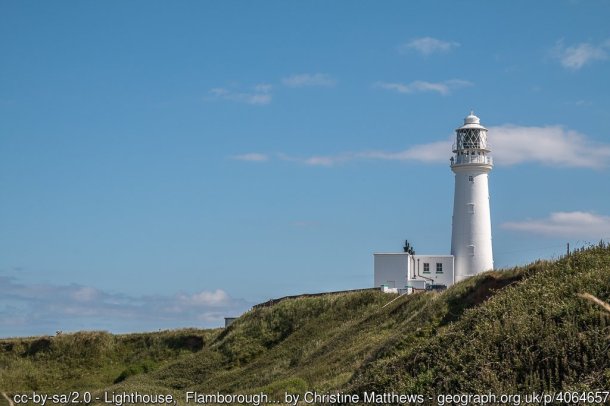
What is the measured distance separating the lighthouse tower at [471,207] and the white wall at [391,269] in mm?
3590

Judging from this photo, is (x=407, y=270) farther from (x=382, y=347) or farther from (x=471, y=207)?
(x=382, y=347)

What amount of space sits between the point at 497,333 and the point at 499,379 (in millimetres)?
1669

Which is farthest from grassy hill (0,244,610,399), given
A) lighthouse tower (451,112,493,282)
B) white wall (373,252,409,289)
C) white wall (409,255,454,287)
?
lighthouse tower (451,112,493,282)

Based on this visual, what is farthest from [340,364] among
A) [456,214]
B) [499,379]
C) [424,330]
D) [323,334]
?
[456,214]

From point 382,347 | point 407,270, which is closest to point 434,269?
point 407,270

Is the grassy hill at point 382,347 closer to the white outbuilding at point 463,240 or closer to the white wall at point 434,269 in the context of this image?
the white outbuilding at point 463,240

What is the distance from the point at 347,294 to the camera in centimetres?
4272

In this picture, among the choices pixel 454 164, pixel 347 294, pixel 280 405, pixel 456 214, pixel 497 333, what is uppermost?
pixel 454 164

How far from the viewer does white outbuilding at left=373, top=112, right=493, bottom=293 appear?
53.2m

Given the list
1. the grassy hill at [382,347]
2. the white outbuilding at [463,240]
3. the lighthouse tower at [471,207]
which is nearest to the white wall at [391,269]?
the white outbuilding at [463,240]

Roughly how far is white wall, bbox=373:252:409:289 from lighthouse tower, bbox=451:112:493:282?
3590 millimetres

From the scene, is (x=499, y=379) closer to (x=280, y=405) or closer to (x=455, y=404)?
(x=455, y=404)

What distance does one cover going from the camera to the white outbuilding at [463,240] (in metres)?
53.2

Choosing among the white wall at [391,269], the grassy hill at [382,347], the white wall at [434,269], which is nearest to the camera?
the grassy hill at [382,347]
